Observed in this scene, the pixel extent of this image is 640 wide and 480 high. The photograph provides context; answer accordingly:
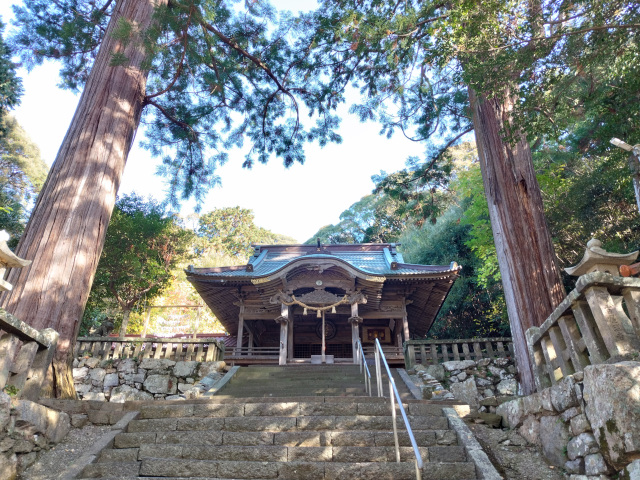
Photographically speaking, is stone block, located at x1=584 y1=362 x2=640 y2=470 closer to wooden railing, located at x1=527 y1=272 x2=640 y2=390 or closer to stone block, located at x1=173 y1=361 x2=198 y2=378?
wooden railing, located at x1=527 y1=272 x2=640 y2=390

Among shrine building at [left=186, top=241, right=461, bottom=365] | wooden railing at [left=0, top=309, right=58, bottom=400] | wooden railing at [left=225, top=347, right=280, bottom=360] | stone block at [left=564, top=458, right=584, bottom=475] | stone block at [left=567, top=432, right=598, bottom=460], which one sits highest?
shrine building at [left=186, top=241, right=461, bottom=365]

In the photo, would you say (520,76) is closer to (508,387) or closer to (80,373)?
(508,387)

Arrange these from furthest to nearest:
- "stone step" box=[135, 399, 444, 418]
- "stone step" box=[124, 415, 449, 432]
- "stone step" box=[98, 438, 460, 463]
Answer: "stone step" box=[135, 399, 444, 418], "stone step" box=[124, 415, 449, 432], "stone step" box=[98, 438, 460, 463]

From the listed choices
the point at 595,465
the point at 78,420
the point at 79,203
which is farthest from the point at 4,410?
the point at 595,465

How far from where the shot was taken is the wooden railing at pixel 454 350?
28.7 feet

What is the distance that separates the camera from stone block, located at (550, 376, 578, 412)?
3.29 meters

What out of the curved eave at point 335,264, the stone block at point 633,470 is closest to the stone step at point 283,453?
the stone block at point 633,470

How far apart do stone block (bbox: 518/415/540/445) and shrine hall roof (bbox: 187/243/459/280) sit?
267 inches

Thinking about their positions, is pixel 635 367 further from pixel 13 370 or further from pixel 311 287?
pixel 311 287

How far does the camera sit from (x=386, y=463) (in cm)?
363

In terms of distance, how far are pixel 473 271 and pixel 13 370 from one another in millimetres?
16054

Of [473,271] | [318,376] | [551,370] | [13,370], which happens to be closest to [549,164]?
[473,271]

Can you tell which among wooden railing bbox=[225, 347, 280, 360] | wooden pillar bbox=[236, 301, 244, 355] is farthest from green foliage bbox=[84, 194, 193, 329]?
wooden railing bbox=[225, 347, 280, 360]

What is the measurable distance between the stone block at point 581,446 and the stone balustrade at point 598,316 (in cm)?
53
